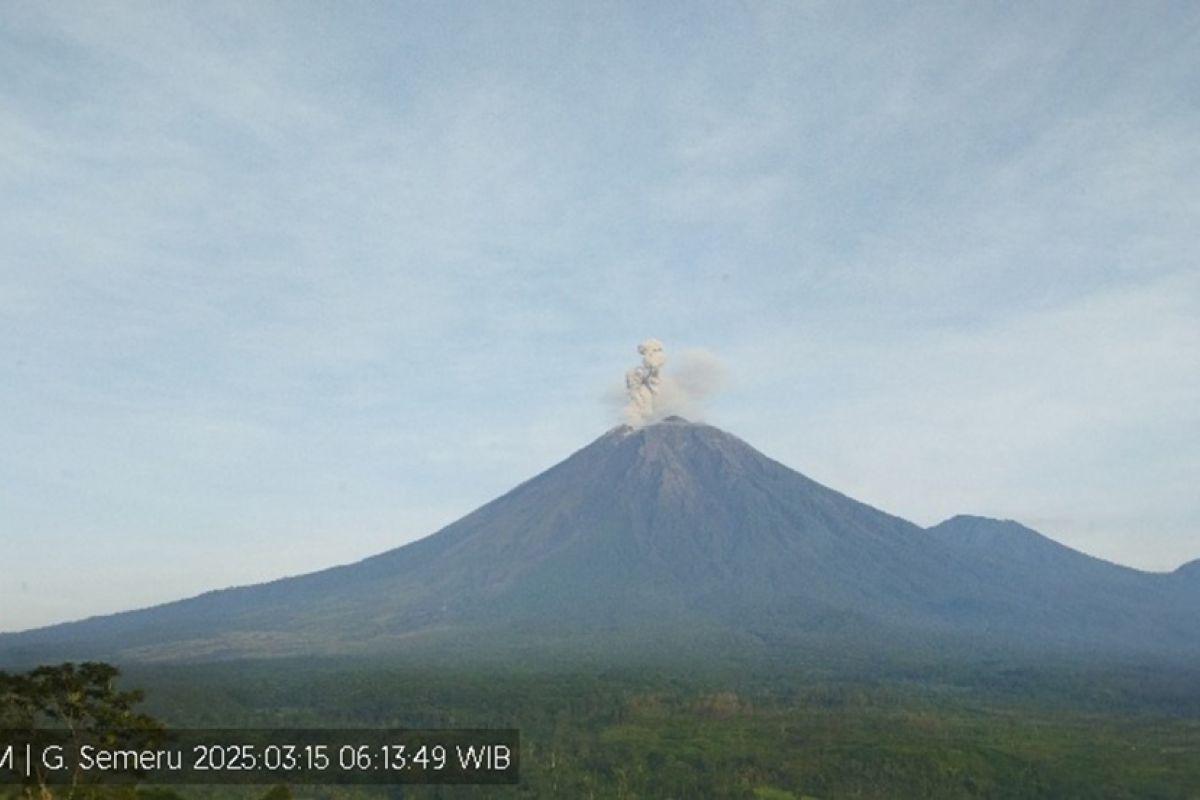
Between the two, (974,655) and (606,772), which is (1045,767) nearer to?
(606,772)

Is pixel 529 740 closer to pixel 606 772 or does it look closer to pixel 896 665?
pixel 606 772

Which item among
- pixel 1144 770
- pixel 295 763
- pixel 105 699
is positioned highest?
pixel 105 699

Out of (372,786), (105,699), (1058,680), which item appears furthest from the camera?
(1058,680)

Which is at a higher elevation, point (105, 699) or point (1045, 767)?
point (105, 699)

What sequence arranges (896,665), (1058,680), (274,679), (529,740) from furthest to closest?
(896,665) < (1058,680) < (274,679) < (529,740)

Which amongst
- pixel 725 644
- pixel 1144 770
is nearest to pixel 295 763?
pixel 1144 770

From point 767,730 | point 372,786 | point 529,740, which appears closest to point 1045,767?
point 767,730

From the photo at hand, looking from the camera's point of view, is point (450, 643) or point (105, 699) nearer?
point (105, 699)

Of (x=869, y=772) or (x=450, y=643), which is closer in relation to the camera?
(x=869, y=772)

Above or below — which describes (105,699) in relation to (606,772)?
above
